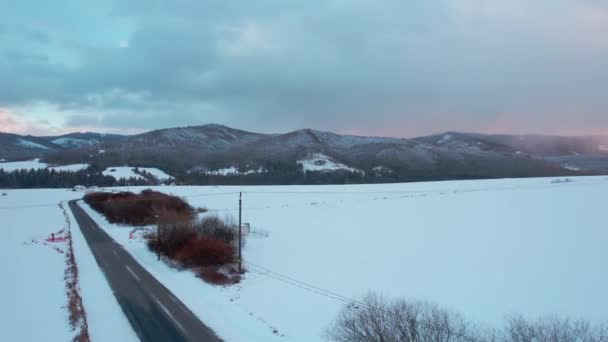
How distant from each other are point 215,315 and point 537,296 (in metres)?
15.6

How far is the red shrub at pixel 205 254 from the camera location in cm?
2777

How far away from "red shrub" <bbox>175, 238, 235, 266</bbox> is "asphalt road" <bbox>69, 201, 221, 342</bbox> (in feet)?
10.4

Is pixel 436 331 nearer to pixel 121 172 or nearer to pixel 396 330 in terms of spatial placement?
pixel 396 330

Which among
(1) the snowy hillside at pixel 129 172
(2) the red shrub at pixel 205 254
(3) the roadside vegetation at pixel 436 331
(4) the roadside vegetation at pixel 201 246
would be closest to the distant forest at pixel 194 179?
(1) the snowy hillside at pixel 129 172

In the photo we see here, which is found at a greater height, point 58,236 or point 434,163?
point 434,163

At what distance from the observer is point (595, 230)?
105 feet

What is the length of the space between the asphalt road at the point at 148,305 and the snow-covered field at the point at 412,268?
714 millimetres

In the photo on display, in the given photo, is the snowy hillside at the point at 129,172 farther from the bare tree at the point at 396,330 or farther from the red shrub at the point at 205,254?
the bare tree at the point at 396,330

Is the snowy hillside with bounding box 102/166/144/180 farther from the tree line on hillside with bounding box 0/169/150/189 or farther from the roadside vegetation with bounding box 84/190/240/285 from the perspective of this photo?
the roadside vegetation with bounding box 84/190/240/285

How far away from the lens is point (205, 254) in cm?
2803

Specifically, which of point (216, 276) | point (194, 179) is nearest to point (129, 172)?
point (194, 179)

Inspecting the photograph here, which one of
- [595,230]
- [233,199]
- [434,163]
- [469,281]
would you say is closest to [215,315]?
[469,281]

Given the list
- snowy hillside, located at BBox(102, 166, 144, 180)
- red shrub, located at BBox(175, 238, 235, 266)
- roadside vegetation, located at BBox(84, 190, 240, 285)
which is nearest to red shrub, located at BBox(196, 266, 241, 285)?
roadside vegetation, located at BBox(84, 190, 240, 285)

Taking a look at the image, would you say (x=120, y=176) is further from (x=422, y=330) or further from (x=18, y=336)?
(x=422, y=330)
